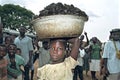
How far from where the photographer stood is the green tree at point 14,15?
49.7 metres

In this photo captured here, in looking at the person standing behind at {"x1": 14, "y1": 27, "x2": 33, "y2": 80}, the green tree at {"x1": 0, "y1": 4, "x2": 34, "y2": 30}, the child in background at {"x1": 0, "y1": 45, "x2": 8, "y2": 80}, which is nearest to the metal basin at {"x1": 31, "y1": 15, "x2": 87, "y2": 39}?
the child in background at {"x1": 0, "y1": 45, "x2": 8, "y2": 80}

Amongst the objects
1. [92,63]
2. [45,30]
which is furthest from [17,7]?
[45,30]

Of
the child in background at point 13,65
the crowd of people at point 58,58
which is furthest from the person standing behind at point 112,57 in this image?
the child in background at point 13,65

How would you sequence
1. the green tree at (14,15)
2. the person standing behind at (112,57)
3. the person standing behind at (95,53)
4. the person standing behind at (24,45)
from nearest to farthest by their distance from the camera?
1. the person standing behind at (112,57)
2. the person standing behind at (24,45)
3. the person standing behind at (95,53)
4. the green tree at (14,15)

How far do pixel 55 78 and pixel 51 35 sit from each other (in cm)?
47

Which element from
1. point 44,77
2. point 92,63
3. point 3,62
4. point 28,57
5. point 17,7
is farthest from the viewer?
point 17,7

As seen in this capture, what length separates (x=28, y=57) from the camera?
340 inches

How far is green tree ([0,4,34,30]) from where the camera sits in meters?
49.7

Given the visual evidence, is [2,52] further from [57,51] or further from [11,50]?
[57,51]

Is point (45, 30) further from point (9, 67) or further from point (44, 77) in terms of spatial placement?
point (9, 67)

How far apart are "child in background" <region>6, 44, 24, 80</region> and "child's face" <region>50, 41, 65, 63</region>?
2.70 m

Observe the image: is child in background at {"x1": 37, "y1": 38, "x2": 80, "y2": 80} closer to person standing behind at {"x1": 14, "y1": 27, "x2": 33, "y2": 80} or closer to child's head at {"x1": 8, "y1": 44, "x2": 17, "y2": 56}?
child's head at {"x1": 8, "y1": 44, "x2": 17, "y2": 56}

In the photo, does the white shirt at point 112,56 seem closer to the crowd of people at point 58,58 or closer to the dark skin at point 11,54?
the crowd of people at point 58,58

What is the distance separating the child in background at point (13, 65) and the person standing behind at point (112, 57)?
171cm
